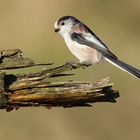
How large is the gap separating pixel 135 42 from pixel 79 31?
4.93 meters

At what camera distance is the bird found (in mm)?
7383

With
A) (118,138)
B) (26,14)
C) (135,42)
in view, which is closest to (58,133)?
(118,138)

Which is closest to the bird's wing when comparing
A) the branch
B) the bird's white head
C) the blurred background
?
the bird's white head

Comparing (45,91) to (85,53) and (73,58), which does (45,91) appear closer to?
(85,53)

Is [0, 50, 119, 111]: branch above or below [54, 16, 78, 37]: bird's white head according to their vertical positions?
below

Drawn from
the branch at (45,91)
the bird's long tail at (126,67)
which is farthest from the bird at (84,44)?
the branch at (45,91)

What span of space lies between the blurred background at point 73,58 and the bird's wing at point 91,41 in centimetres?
190

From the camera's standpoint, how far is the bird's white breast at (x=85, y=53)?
743cm

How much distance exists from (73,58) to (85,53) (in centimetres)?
459

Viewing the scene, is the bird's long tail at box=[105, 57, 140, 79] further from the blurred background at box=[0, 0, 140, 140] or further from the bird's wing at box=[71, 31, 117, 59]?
the blurred background at box=[0, 0, 140, 140]

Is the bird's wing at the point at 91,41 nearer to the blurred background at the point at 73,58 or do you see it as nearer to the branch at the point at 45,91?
the blurred background at the point at 73,58

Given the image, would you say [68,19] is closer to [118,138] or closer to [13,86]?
[118,138]

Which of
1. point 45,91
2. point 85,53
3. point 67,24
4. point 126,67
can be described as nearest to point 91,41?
point 85,53

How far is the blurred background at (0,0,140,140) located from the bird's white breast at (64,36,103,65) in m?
1.92
